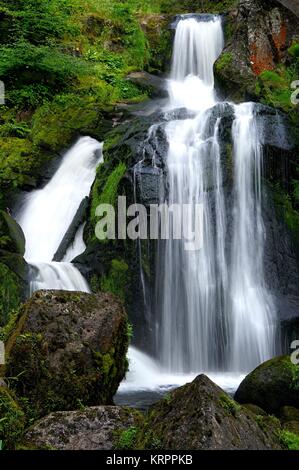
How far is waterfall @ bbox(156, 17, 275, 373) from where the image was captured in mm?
9492

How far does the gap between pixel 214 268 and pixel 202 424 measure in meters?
6.79

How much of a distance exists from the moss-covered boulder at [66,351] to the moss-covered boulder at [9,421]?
53 centimetres

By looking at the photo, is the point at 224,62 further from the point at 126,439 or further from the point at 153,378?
the point at 126,439

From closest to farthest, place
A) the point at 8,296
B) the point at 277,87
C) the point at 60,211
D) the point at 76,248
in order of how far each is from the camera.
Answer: the point at 8,296 → the point at 76,248 → the point at 60,211 → the point at 277,87

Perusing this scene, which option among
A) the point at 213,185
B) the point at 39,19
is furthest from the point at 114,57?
the point at 213,185

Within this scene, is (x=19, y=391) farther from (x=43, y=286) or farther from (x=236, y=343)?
(x=236, y=343)

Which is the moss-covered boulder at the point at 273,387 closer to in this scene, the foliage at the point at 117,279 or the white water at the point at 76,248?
the foliage at the point at 117,279

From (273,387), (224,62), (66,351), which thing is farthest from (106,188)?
(224,62)

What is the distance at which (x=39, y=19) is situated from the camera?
15.9m

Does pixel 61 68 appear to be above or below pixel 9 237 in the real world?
above

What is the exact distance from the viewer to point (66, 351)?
17.0 ft

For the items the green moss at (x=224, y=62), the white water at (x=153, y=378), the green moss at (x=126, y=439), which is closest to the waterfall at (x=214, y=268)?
the white water at (x=153, y=378)

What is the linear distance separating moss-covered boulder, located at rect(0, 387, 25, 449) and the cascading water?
4.10 m

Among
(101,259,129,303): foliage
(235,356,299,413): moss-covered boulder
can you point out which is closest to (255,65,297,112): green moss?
(101,259,129,303): foliage
